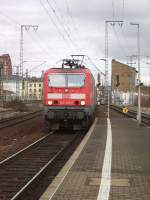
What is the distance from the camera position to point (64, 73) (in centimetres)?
2609

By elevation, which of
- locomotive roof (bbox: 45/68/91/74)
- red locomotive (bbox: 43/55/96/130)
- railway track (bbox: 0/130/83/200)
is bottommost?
railway track (bbox: 0/130/83/200)

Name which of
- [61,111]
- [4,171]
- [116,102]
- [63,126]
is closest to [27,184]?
[4,171]

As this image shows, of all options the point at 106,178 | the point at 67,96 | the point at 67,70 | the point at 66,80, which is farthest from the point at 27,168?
the point at 67,70

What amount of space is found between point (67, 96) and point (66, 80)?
93cm

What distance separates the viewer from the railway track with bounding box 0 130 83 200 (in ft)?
32.7

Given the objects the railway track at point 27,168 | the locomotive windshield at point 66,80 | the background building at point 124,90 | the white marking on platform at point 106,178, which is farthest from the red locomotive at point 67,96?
the background building at point 124,90

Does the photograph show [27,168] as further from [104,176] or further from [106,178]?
[106,178]

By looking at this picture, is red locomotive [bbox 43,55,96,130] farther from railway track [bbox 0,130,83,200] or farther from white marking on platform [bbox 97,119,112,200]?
white marking on platform [bbox 97,119,112,200]

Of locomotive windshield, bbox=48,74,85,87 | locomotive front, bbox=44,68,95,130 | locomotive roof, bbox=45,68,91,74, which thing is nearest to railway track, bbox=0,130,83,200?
locomotive front, bbox=44,68,95,130

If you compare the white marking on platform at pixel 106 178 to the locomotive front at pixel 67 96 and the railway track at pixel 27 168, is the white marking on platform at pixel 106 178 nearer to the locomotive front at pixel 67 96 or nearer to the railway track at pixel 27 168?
the railway track at pixel 27 168

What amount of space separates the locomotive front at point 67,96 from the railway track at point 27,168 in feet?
16.2

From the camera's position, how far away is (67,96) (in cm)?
2556

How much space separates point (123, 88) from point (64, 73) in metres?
85.6

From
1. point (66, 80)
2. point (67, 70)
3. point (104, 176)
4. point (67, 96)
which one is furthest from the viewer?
point (67, 70)
